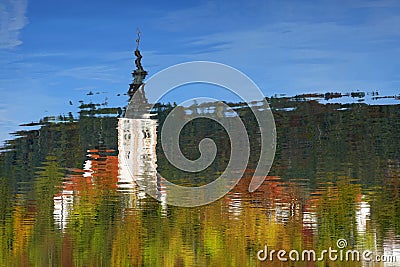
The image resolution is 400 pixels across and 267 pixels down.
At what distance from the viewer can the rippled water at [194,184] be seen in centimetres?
297

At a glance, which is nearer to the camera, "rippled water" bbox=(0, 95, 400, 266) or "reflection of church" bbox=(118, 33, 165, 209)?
"rippled water" bbox=(0, 95, 400, 266)

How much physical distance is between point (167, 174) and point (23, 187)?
1164 mm

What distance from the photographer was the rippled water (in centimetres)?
297

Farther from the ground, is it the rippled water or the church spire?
the church spire

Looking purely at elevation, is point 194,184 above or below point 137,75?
below

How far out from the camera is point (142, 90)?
550 cm

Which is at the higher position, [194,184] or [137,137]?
[137,137]

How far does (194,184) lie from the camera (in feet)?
14.4

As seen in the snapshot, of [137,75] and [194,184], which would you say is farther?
[137,75]

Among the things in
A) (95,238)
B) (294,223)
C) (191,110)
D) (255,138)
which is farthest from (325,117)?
(95,238)

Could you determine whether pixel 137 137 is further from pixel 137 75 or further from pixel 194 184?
pixel 194 184

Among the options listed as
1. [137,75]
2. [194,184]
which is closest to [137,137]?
[137,75]

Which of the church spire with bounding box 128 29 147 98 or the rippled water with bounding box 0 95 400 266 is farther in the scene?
the church spire with bounding box 128 29 147 98

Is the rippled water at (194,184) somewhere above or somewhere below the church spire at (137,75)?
below
